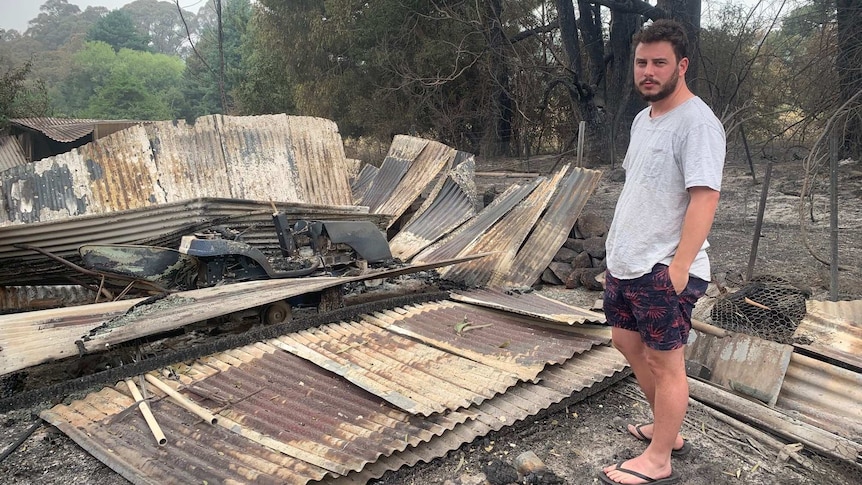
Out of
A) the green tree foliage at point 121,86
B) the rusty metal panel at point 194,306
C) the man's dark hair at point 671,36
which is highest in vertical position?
the green tree foliage at point 121,86

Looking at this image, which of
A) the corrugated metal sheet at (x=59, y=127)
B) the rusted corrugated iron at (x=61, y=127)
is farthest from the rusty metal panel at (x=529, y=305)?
the corrugated metal sheet at (x=59, y=127)

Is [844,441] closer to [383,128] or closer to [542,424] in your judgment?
[542,424]

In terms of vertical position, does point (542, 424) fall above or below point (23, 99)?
below

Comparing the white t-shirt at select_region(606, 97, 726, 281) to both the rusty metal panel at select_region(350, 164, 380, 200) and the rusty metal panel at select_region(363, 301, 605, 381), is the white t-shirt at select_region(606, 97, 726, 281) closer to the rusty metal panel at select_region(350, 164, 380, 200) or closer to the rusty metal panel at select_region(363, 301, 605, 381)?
the rusty metal panel at select_region(363, 301, 605, 381)

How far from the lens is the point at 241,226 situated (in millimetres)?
5613

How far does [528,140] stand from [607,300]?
1261 cm

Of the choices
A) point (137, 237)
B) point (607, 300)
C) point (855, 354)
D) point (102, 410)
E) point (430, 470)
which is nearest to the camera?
point (607, 300)

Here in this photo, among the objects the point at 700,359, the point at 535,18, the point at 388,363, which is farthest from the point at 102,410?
the point at 535,18

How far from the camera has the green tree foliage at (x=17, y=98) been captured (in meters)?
17.8

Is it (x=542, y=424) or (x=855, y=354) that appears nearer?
(x=542, y=424)

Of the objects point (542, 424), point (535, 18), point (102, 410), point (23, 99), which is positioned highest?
point (535, 18)

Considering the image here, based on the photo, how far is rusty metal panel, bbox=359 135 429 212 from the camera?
327 inches

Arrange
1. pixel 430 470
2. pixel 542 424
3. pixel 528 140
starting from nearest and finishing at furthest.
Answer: pixel 430 470 < pixel 542 424 < pixel 528 140

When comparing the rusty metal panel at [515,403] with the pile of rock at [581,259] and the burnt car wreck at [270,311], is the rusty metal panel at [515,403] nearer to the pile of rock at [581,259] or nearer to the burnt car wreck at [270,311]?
the burnt car wreck at [270,311]
